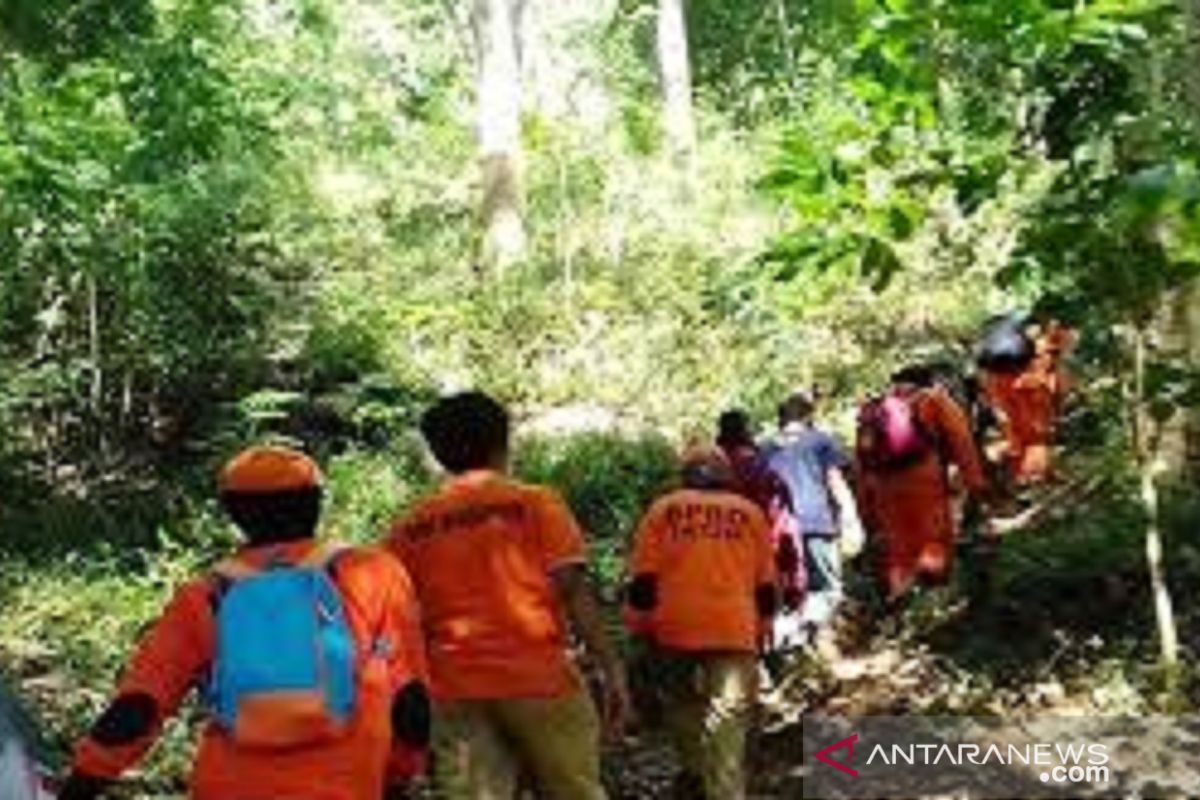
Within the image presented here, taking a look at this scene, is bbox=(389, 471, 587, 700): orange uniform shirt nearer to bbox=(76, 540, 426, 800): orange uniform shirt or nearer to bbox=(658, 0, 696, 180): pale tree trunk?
bbox=(76, 540, 426, 800): orange uniform shirt

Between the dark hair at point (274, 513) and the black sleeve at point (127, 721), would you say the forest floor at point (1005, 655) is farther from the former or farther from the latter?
the black sleeve at point (127, 721)

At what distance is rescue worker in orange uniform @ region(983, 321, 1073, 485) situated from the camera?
13812 mm

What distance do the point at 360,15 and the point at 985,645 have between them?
113 ft

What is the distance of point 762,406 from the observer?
17.6 meters

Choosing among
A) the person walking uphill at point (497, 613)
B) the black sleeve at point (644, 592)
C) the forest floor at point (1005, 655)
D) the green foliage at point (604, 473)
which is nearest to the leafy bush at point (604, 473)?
the green foliage at point (604, 473)

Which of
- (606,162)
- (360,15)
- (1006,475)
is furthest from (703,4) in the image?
(1006,475)

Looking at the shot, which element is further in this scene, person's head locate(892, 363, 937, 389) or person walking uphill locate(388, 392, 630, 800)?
person's head locate(892, 363, 937, 389)

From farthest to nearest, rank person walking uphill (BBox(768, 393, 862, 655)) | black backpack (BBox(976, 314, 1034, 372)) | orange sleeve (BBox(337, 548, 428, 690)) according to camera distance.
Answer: black backpack (BBox(976, 314, 1034, 372)) → person walking uphill (BBox(768, 393, 862, 655)) → orange sleeve (BBox(337, 548, 428, 690))

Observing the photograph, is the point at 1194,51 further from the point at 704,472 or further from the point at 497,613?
the point at 497,613

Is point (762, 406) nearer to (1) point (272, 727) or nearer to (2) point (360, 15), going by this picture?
(1) point (272, 727)

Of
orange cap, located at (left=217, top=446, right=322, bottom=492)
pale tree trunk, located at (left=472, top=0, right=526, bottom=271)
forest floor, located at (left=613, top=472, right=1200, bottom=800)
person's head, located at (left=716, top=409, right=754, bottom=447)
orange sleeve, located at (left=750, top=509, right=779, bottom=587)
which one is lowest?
forest floor, located at (left=613, top=472, right=1200, bottom=800)

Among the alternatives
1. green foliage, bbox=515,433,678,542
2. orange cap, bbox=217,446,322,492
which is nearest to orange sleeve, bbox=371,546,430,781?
orange cap, bbox=217,446,322,492

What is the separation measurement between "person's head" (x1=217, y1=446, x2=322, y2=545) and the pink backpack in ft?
23.4

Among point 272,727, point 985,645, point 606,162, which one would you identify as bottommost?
point 985,645
